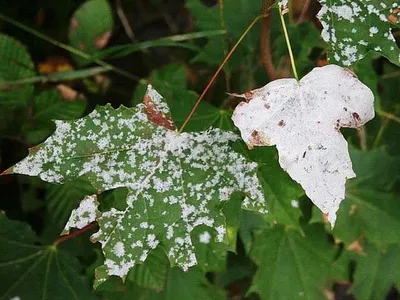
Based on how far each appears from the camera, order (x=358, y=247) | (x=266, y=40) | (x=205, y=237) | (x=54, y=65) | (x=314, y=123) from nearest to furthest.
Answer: (x=314, y=123)
(x=266, y=40)
(x=205, y=237)
(x=358, y=247)
(x=54, y=65)

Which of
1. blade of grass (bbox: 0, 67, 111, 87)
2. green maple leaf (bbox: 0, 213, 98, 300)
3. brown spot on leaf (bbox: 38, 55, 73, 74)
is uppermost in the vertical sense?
brown spot on leaf (bbox: 38, 55, 73, 74)

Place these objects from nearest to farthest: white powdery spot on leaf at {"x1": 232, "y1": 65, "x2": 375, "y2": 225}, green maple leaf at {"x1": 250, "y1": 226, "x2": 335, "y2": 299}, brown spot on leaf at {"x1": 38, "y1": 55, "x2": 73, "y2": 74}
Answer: white powdery spot on leaf at {"x1": 232, "y1": 65, "x2": 375, "y2": 225}, green maple leaf at {"x1": 250, "y1": 226, "x2": 335, "y2": 299}, brown spot on leaf at {"x1": 38, "y1": 55, "x2": 73, "y2": 74}

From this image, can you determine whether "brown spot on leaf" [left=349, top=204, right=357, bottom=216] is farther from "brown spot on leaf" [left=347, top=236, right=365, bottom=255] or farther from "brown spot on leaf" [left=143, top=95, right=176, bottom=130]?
"brown spot on leaf" [left=143, top=95, right=176, bottom=130]

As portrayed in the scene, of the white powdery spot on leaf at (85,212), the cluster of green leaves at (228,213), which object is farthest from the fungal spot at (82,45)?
the white powdery spot on leaf at (85,212)

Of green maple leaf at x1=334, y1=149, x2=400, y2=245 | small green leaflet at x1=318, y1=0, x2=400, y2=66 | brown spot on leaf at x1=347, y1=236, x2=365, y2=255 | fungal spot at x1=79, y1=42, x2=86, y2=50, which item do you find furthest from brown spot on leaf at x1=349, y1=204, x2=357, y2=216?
fungal spot at x1=79, y1=42, x2=86, y2=50

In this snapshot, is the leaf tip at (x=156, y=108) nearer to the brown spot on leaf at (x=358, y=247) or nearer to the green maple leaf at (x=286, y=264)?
the green maple leaf at (x=286, y=264)

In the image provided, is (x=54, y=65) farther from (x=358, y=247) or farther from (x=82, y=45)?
(x=358, y=247)

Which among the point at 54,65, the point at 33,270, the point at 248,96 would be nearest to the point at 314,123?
the point at 248,96
